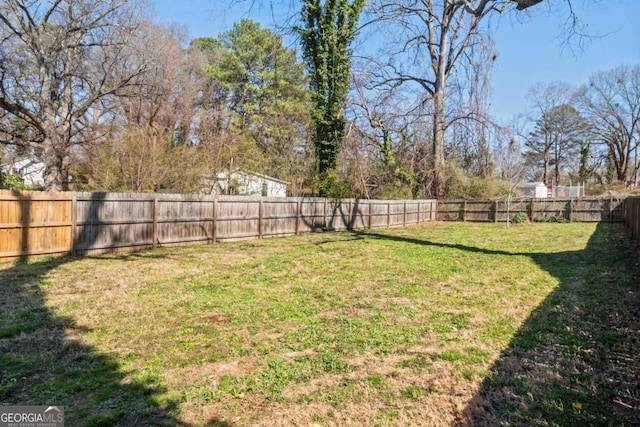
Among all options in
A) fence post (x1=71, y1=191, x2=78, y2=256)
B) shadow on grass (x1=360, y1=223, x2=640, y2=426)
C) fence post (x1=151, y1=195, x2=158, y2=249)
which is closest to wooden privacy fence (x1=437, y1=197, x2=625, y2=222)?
shadow on grass (x1=360, y1=223, x2=640, y2=426)

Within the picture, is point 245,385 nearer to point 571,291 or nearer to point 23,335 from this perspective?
point 23,335

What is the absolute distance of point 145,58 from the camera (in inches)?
558

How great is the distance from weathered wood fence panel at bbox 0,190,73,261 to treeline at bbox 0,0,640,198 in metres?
4.79

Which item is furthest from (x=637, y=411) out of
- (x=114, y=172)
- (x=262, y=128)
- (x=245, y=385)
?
(x=262, y=128)

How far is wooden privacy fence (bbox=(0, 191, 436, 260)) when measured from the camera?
267 inches

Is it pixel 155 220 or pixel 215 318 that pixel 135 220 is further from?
pixel 215 318

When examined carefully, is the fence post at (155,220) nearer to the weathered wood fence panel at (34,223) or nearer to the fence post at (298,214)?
the weathered wood fence panel at (34,223)

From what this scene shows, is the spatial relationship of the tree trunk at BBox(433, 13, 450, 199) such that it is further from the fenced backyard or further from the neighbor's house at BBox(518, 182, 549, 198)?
the neighbor's house at BBox(518, 182, 549, 198)

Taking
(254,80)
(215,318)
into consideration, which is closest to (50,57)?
(215,318)

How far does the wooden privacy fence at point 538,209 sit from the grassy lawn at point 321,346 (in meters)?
15.3

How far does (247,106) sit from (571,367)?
23.9 meters

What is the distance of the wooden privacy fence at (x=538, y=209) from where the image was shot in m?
19.4

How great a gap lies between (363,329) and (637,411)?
208cm

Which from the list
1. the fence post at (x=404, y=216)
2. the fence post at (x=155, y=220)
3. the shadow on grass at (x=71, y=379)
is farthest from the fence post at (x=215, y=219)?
the fence post at (x=404, y=216)
